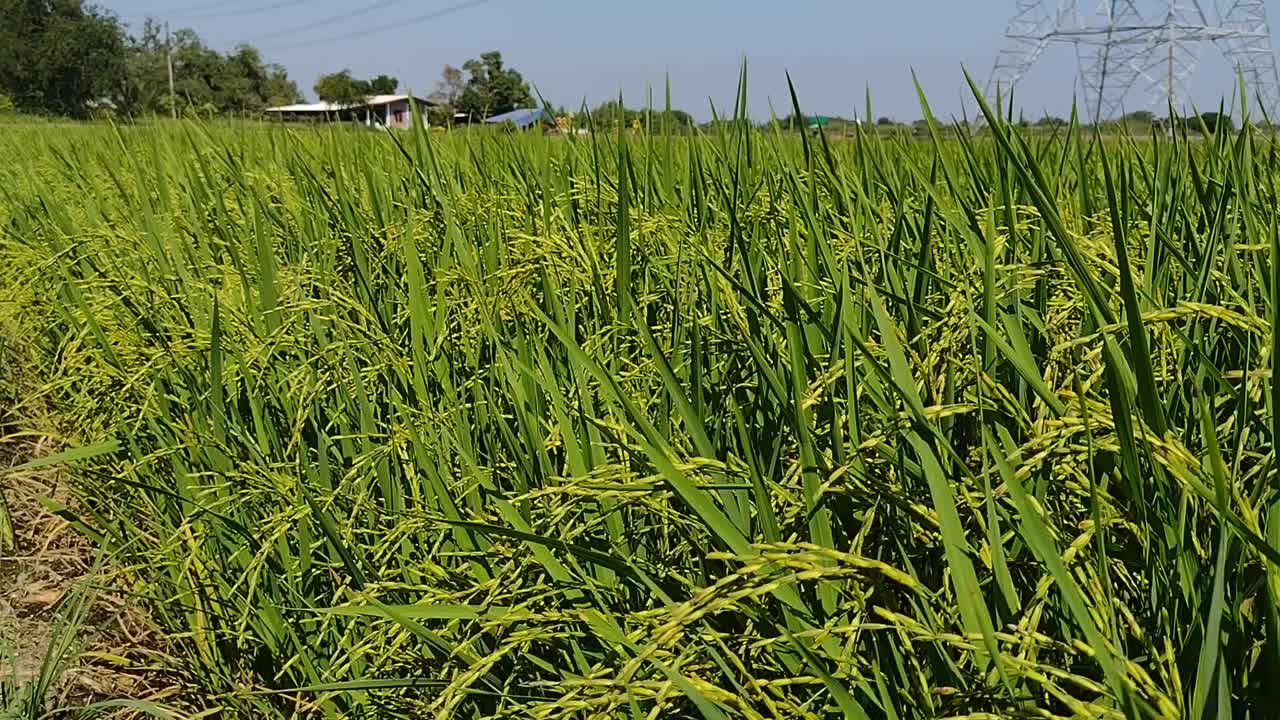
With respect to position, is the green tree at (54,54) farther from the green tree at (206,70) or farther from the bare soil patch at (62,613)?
the bare soil patch at (62,613)

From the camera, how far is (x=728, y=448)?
2.78 feet

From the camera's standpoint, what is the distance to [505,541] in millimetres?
805

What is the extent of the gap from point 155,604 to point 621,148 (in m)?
0.86

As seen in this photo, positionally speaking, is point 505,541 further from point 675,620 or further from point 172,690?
point 172,690

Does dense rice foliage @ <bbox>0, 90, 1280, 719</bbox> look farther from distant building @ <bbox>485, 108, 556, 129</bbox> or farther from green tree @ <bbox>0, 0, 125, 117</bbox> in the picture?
green tree @ <bbox>0, 0, 125, 117</bbox>

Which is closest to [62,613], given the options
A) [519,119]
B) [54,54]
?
[519,119]

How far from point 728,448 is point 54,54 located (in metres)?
51.5

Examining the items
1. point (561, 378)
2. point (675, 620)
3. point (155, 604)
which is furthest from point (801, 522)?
point (155, 604)

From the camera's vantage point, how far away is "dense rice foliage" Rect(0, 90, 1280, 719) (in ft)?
1.75

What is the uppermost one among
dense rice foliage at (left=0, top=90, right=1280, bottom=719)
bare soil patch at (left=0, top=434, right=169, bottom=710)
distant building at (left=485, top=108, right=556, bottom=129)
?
distant building at (left=485, top=108, right=556, bottom=129)

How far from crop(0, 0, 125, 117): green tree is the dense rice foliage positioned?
4779 cm

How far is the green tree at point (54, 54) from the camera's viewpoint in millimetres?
43438

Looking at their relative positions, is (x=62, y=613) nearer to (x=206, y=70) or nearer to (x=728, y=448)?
(x=728, y=448)

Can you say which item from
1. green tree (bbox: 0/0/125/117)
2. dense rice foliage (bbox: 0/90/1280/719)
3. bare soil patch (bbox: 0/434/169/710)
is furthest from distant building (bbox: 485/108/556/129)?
green tree (bbox: 0/0/125/117)
